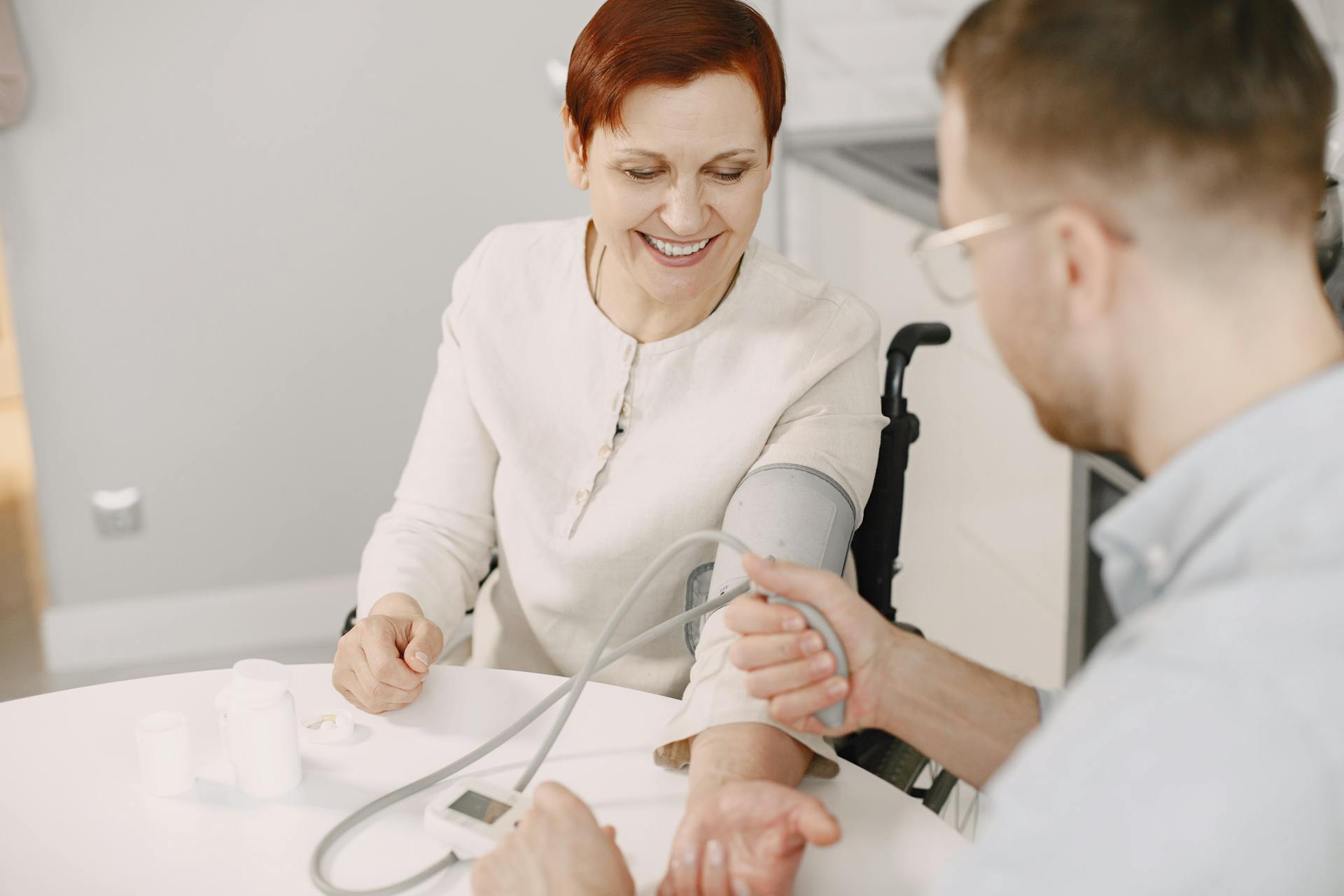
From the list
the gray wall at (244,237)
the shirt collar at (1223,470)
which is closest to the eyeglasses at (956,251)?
the shirt collar at (1223,470)

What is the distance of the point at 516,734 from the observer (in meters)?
1.15

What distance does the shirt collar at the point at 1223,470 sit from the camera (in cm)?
70

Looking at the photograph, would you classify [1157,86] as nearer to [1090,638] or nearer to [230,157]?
[1090,638]

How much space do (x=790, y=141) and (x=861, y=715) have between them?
212 cm

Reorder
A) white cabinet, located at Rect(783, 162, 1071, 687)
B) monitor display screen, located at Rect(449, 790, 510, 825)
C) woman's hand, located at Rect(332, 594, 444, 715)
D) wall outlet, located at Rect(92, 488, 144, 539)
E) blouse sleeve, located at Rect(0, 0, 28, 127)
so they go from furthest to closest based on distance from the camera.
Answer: wall outlet, located at Rect(92, 488, 144, 539)
blouse sleeve, located at Rect(0, 0, 28, 127)
white cabinet, located at Rect(783, 162, 1071, 687)
woman's hand, located at Rect(332, 594, 444, 715)
monitor display screen, located at Rect(449, 790, 510, 825)

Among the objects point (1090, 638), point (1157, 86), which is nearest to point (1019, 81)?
point (1157, 86)

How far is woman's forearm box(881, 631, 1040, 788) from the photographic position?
1049mm

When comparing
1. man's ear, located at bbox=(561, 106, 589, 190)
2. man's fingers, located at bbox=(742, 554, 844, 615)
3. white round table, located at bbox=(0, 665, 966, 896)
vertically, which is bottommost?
white round table, located at bbox=(0, 665, 966, 896)

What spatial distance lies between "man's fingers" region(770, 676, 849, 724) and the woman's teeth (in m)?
0.54

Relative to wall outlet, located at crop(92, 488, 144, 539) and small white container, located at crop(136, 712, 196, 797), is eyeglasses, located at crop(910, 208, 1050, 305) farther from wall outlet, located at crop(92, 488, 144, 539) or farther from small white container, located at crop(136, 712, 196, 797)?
wall outlet, located at crop(92, 488, 144, 539)


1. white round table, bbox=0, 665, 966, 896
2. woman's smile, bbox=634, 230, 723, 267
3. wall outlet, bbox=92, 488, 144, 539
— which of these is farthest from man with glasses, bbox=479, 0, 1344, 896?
wall outlet, bbox=92, 488, 144, 539

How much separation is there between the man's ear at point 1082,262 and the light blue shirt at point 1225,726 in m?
0.11

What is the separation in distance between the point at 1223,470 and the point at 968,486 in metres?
1.64

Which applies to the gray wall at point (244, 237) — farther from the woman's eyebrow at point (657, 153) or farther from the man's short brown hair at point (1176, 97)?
the man's short brown hair at point (1176, 97)
